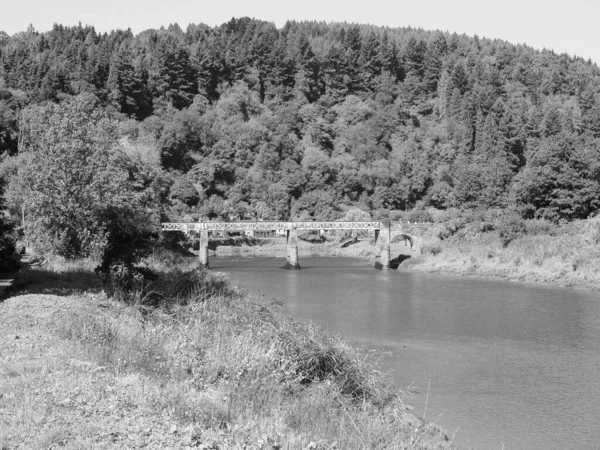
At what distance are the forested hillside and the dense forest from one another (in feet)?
1.00

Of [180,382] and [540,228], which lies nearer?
[180,382]

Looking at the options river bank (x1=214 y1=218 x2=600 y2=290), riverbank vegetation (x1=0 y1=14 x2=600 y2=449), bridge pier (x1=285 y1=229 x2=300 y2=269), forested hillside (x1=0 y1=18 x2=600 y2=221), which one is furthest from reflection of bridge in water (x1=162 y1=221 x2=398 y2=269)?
forested hillside (x1=0 y1=18 x2=600 y2=221)

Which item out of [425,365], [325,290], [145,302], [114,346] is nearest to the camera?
[114,346]

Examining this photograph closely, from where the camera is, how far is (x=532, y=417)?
20531 millimetres

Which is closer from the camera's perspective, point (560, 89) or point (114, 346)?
point (114, 346)

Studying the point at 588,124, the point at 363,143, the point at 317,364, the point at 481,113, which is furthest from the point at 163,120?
the point at 317,364

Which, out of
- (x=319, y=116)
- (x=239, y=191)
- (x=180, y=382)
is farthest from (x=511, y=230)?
(x=319, y=116)

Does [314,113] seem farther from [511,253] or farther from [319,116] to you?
[511,253]

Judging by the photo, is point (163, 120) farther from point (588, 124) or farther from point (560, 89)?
point (560, 89)

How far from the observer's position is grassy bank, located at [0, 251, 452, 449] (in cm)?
1080

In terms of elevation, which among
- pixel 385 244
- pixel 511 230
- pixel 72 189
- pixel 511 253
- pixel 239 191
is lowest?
pixel 385 244

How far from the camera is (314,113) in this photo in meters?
132

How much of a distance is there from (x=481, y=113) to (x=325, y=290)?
273 feet

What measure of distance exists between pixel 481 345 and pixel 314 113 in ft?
344
